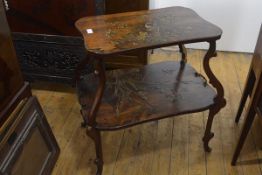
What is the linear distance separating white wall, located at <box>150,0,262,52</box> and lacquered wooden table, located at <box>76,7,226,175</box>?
0.96 meters

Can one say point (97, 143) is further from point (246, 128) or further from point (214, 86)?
point (246, 128)

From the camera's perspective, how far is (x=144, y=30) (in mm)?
1263

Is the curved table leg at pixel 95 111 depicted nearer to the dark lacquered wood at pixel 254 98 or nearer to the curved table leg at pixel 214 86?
the curved table leg at pixel 214 86

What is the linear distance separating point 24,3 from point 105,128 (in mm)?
978

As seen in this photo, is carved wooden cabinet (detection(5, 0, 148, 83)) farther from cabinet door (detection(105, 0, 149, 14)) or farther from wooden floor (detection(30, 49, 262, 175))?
wooden floor (detection(30, 49, 262, 175))

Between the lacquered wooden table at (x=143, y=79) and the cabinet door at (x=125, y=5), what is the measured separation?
1.58 ft

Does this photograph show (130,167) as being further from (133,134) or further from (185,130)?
(185,130)

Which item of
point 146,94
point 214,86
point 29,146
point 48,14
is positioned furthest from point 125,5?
point 29,146

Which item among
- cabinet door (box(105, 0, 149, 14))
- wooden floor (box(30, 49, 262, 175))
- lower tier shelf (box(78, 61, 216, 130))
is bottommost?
wooden floor (box(30, 49, 262, 175))

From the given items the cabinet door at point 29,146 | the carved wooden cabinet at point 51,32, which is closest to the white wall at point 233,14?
the carved wooden cabinet at point 51,32

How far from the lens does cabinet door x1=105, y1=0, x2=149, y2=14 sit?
6.28ft

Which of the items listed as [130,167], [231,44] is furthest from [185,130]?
[231,44]

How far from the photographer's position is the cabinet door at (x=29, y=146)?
Answer: 98 centimetres

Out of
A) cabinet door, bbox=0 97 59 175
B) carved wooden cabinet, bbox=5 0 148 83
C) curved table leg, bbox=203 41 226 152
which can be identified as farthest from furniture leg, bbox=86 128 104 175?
carved wooden cabinet, bbox=5 0 148 83
